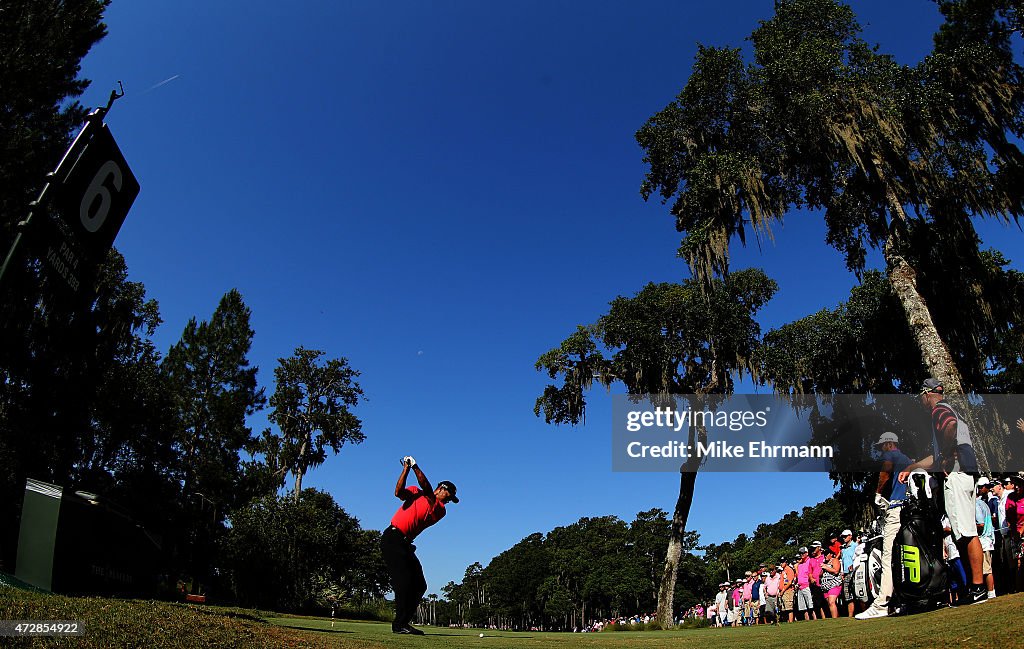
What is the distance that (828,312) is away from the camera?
2414 cm

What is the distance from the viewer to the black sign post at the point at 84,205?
4242 millimetres

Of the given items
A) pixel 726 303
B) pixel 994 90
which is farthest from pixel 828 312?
pixel 994 90

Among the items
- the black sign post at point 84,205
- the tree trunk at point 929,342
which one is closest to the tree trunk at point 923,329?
the tree trunk at point 929,342

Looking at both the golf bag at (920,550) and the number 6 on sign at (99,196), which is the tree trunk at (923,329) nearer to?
the golf bag at (920,550)

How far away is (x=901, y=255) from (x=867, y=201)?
2.13 meters

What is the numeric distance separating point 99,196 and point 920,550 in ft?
27.8

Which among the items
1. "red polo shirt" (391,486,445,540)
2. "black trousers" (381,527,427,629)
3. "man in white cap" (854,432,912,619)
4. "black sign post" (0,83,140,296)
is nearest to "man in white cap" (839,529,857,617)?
"man in white cap" (854,432,912,619)

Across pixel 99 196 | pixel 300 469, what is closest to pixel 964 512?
pixel 99 196

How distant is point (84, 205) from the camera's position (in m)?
4.52

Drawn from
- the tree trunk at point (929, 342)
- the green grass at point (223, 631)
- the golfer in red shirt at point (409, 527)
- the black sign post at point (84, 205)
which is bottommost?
the green grass at point (223, 631)

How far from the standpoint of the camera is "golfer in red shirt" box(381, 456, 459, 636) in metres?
5.82

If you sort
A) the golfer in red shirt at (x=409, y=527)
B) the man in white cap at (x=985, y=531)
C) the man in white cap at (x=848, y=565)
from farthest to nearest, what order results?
the man in white cap at (x=848, y=565) < the man in white cap at (x=985, y=531) < the golfer in red shirt at (x=409, y=527)

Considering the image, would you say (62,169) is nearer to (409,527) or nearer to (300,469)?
(409,527)

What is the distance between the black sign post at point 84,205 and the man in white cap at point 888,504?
8126 mm
